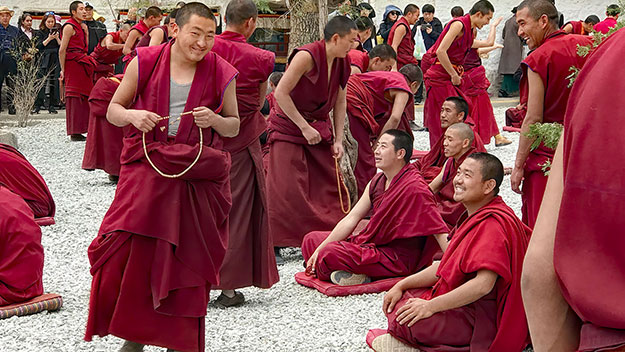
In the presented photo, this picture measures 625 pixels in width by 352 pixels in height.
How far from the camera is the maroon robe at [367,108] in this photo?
22.2 ft

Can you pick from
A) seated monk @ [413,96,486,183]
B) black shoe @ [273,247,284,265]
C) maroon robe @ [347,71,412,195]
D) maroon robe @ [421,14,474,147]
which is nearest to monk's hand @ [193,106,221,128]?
black shoe @ [273,247,284,265]

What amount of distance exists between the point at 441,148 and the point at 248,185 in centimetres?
182

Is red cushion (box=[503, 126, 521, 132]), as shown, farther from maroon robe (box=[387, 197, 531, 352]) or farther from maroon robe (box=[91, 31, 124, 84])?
maroon robe (box=[387, 197, 531, 352])

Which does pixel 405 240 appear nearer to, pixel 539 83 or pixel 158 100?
pixel 539 83

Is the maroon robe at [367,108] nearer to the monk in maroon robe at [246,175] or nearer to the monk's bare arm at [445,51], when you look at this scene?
the monk's bare arm at [445,51]

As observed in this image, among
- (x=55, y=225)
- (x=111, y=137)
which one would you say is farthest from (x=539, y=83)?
(x=111, y=137)

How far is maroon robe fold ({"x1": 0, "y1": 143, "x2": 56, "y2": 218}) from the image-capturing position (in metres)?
6.11

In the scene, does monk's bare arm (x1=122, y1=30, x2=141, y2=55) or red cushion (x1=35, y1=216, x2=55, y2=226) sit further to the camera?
monk's bare arm (x1=122, y1=30, x2=141, y2=55)

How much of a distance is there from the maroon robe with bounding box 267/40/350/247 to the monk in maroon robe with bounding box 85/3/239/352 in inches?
86.7

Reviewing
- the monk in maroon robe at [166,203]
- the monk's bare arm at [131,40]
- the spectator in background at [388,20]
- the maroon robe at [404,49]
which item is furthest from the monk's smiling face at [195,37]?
the spectator in background at [388,20]

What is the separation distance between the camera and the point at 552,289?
1.29m

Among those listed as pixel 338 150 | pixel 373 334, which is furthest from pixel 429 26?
pixel 373 334

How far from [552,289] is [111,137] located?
298 inches

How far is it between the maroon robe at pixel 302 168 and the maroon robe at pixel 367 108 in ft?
2.50
